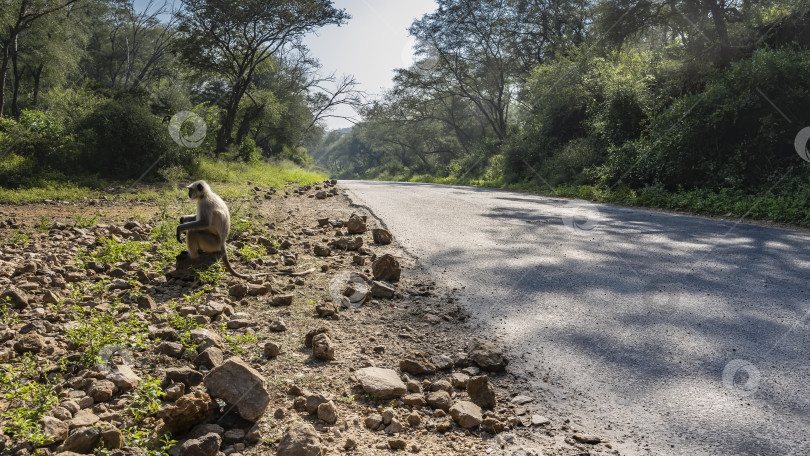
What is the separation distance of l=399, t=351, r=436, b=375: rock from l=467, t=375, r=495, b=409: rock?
36 cm

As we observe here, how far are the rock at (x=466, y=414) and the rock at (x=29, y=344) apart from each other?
2636 millimetres

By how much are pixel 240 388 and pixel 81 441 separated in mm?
705

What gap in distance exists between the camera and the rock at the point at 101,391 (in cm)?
260

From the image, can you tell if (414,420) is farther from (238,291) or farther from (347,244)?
(347,244)

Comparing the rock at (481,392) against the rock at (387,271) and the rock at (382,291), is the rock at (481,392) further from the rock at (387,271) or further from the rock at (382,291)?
the rock at (387,271)

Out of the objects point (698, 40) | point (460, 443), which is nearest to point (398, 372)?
point (460, 443)

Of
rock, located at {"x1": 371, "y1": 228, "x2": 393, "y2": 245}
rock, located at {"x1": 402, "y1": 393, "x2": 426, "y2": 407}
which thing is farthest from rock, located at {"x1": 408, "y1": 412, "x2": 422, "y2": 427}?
rock, located at {"x1": 371, "y1": 228, "x2": 393, "y2": 245}

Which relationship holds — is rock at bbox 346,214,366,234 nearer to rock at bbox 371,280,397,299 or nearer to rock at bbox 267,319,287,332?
rock at bbox 371,280,397,299

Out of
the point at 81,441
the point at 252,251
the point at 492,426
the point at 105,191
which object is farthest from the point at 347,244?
the point at 105,191

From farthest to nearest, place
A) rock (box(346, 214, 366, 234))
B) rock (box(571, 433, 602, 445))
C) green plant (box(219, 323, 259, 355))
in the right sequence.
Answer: rock (box(346, 214, 366, 234)) → green plant (box(219, 323, 259, 355)) → rock (box(571, 433, 602, 445))

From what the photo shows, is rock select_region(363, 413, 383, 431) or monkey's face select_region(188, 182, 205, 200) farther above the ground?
monkey's face select_region(188, 182, 205, 200)

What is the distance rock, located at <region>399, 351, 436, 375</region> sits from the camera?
9.95 ft

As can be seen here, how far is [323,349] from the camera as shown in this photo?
3184 mm

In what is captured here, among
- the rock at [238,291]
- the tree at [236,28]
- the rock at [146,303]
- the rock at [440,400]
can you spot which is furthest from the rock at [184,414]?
the tree at [236,28]
